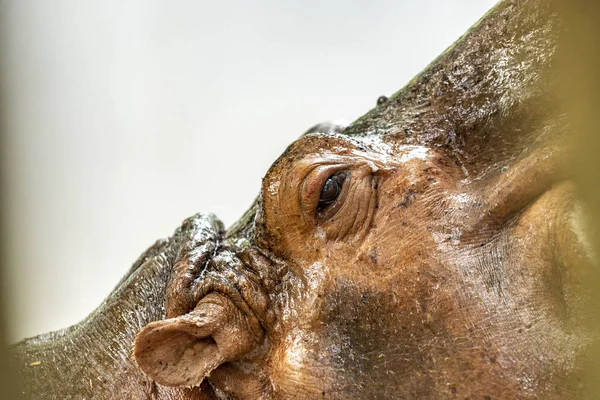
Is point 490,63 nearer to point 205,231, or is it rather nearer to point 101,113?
point 205,231

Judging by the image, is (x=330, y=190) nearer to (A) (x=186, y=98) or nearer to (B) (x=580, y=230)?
(B) (x=580, y=230)

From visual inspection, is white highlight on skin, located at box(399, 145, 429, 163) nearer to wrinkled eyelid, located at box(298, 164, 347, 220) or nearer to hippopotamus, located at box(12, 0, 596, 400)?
hippopotamus, located at box(12, 0, 596, 400)

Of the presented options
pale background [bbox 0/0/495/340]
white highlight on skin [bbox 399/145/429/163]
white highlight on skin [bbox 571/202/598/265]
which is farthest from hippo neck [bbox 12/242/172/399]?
pale background [bbox 0/0/495/340]

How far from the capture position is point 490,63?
1.71 meters

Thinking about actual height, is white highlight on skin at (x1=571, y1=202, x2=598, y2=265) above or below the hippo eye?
below

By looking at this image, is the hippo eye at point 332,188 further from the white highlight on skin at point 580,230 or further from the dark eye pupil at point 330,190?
the white highlight on skin at point 580,230

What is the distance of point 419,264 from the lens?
5.10 ft

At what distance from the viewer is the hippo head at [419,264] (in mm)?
1398

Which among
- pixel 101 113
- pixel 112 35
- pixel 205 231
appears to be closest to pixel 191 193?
pixel 101 113

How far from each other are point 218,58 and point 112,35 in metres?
1.19

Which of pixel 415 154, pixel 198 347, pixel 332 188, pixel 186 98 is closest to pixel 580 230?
pixel 415 154

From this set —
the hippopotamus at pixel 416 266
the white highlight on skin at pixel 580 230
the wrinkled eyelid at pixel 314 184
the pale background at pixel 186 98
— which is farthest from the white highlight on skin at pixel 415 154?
the pale background at pixel 186 98

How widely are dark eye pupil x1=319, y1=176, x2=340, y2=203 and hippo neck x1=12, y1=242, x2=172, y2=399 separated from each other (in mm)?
705

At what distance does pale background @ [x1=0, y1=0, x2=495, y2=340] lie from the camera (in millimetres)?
5422
